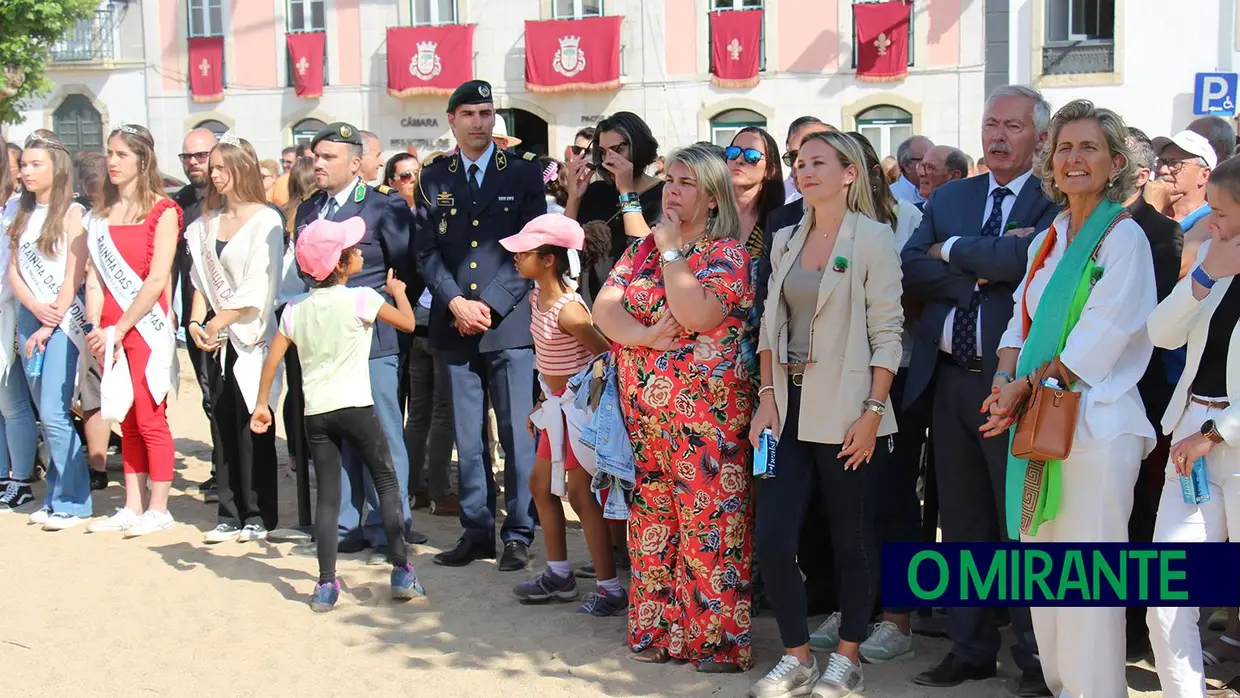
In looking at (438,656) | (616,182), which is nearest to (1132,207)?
(616,182)

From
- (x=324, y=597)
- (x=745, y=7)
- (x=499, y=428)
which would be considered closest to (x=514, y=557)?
(x=499, y=428)

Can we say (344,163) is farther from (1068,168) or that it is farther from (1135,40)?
(1135,40)

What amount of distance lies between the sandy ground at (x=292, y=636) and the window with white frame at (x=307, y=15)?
820 inches

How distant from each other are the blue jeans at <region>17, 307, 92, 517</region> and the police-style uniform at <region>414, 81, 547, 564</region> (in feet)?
8.05

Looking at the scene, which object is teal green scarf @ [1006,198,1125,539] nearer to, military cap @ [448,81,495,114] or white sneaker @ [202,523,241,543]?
military cap @ [448,81,495,114]

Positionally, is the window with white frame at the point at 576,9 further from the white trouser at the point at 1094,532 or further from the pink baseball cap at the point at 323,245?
the white trouser at the point at 1094,532

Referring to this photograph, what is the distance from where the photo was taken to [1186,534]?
12.7 ft

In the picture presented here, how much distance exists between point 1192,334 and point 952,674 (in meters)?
1.50

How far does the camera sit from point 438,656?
505 centimetres

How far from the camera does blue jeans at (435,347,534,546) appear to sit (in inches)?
242

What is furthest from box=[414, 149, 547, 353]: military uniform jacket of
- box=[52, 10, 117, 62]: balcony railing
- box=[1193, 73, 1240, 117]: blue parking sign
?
box=[52, 10, 117, 62]: balcony railing

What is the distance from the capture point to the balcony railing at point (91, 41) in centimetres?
2711

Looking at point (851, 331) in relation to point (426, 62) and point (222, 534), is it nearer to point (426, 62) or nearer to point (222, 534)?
point (222, 534)

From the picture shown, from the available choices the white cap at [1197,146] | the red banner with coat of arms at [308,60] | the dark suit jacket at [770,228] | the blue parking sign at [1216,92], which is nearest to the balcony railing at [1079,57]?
the blue parking sign at [1216,92]
